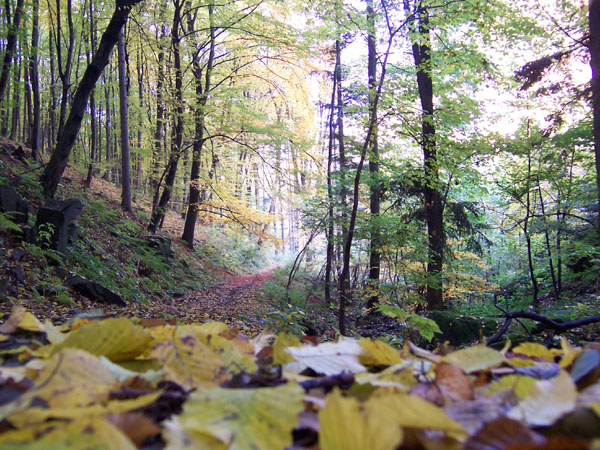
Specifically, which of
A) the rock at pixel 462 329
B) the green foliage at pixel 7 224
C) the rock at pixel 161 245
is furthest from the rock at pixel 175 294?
the rock at pixel 462 329

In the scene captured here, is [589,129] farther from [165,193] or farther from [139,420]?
[165,193]

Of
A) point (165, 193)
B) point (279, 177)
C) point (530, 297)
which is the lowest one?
point (530, 297)

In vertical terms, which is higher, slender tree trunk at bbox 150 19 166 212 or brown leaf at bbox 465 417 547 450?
slender tree trunk at bbox 150 19 166 212

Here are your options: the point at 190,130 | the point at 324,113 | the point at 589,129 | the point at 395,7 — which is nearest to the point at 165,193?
the point at 190,130

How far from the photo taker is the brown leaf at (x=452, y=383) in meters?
0.68

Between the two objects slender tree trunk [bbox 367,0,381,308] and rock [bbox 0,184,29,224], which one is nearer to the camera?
rock [bbox 0,184,29,224]

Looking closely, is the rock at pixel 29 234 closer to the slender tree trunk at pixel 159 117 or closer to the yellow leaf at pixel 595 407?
the slender tree trunk at pixel 159 117

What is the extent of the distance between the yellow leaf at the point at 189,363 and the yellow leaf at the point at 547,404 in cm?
55

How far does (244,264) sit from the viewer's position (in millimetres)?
20953

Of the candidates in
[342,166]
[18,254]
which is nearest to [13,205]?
[18,254]

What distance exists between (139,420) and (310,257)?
83.9ft

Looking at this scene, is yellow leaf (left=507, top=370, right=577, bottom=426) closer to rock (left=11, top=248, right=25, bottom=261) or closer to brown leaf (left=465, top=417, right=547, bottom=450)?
brown leaf (left=465, top=417, right=547, bottom=450)

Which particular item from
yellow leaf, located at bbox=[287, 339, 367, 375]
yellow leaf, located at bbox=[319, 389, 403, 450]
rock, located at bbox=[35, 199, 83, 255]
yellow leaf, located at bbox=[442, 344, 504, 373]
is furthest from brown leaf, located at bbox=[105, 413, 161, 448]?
rock, located at bbox=[35, 199, 83, 255]

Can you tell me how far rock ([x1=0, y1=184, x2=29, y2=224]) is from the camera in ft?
21.8
